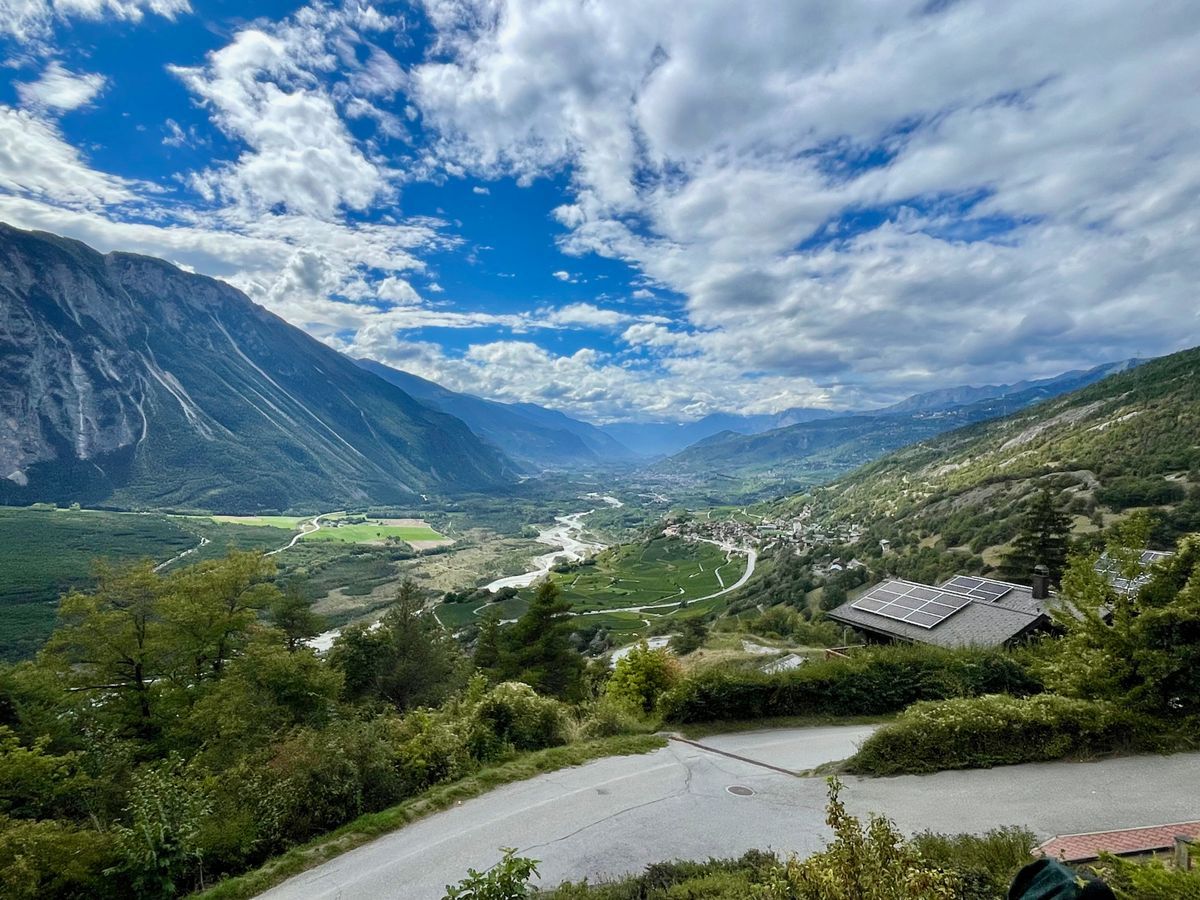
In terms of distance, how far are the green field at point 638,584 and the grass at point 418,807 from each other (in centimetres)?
5879

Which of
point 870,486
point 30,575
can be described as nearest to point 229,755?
point 30,575

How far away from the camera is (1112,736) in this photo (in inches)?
Answer: 408

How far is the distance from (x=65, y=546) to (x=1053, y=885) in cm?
16344

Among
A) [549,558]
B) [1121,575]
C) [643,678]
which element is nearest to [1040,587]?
[1121,575]

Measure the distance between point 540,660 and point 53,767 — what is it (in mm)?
23596

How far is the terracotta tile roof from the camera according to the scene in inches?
285

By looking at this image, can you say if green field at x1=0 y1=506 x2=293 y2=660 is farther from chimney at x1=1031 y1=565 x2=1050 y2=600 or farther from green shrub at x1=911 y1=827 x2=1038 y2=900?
chimney at x1=1031 y1=565 x2=1050 y2=600

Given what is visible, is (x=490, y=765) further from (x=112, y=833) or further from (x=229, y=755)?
(x=229, y=755)

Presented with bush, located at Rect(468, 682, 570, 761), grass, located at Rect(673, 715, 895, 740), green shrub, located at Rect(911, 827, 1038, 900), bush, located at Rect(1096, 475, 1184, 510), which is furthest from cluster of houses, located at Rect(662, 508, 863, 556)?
green shrub, located at Rect(911, 827, 1038, 900)

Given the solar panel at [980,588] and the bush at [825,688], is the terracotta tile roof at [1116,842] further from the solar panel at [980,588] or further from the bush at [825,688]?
the solar panel at [980,588]

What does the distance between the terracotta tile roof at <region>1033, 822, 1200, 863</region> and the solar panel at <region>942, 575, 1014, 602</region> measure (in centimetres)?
2099

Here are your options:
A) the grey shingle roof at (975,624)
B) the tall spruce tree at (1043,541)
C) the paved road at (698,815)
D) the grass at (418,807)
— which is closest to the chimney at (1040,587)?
the grey shingle roof at (975,624)

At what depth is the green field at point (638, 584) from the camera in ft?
300

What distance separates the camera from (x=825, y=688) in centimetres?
1598
